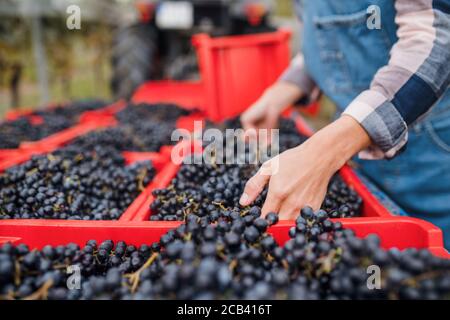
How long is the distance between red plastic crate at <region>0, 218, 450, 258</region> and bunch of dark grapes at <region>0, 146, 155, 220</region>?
178 mm

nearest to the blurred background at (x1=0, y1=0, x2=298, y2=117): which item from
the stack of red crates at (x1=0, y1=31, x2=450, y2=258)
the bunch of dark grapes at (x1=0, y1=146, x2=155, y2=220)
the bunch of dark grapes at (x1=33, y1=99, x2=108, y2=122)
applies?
the stack of red crates at (x1=0, y1=31, x2=450, y2=258)

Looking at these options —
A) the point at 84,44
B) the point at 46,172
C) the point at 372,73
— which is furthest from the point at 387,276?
the point at 84,44

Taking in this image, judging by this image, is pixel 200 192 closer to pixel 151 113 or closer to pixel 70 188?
pixel 70 188

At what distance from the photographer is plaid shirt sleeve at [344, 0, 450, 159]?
1213 mm

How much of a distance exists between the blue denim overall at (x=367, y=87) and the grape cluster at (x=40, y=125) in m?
1.97

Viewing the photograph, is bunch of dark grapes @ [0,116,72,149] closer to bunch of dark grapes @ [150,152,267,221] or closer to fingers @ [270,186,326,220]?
bunch of dark grapes @ [150,152,267,221]

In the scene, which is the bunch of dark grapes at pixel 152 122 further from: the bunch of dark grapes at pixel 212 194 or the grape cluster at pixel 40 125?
the bunch of dark grapes at pixel 212 194

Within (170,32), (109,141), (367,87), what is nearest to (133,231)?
(367,87)

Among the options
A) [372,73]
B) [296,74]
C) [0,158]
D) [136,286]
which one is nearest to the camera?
[136,286]

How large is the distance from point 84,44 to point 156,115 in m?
6.34

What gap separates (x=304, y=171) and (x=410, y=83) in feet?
1.54

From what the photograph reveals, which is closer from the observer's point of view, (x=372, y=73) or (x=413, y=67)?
(x=413, y=67)
